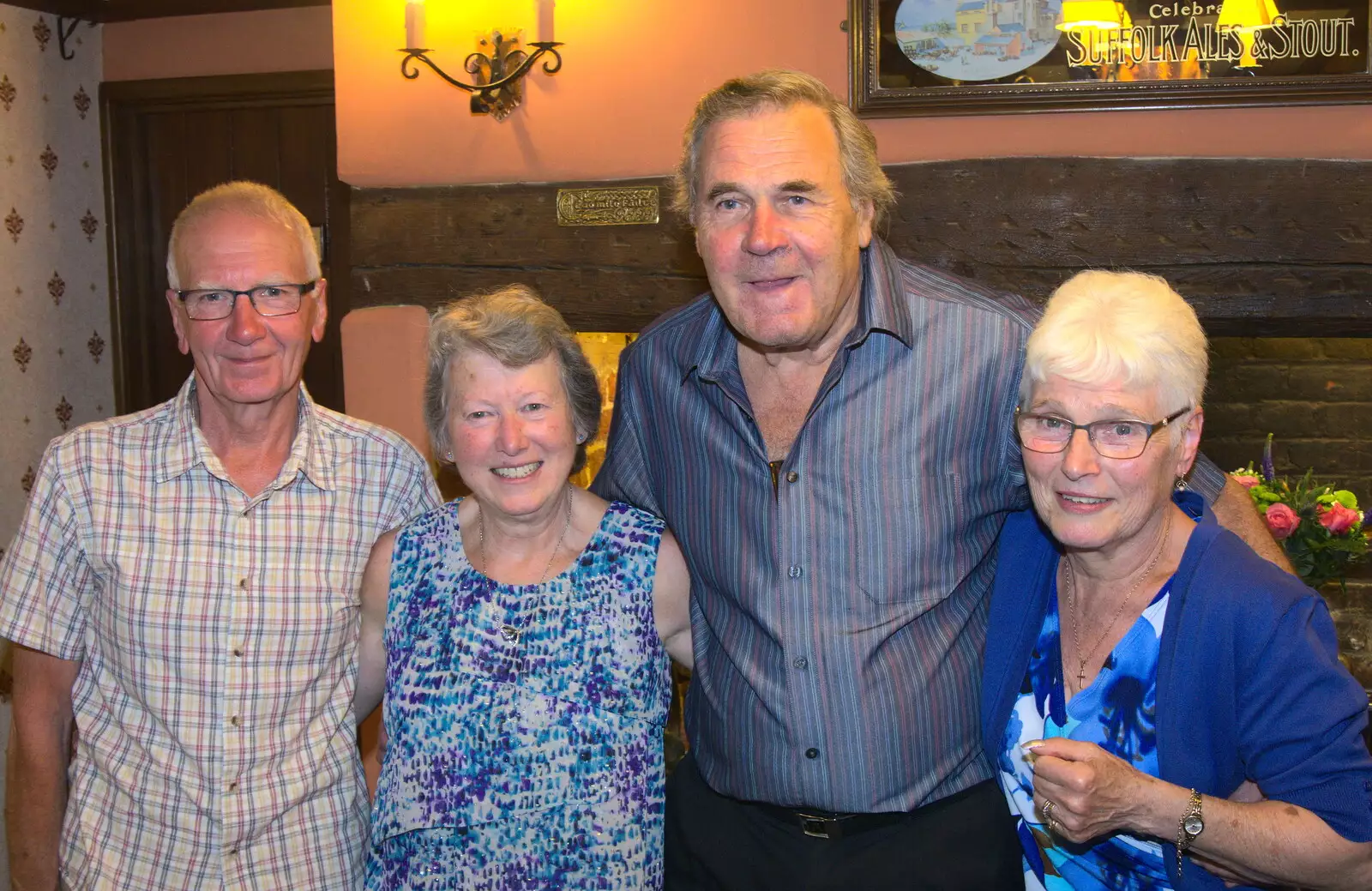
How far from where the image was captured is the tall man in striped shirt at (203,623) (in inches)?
77.2

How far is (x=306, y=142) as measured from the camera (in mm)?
4652

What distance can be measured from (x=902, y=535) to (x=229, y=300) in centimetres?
120

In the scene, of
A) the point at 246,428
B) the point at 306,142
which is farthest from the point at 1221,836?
the point at 306,142

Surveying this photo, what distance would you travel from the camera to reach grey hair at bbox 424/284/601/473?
1.95 metres

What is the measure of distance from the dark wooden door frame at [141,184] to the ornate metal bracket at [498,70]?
1.34 meters

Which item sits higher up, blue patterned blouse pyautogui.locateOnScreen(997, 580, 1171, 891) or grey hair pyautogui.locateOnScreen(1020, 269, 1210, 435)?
grey hair pyautogui.locateOnScreen(1020, 269, 1210, 435)

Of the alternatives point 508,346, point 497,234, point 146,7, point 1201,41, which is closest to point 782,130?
point 508,346

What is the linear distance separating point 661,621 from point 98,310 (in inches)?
149

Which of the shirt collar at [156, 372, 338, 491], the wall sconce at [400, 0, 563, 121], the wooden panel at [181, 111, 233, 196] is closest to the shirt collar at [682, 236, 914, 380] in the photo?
the shirt collar at [156, 372, 338, 491]

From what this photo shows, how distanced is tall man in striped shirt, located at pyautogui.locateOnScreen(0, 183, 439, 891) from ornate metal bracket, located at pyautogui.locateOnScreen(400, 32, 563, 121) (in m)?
1.42

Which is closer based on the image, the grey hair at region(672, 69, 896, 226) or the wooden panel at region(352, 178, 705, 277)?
the grey hair at region(672, 69, 896, 226)

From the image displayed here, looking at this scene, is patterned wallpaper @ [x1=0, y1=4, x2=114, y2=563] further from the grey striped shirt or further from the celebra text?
the celebra text

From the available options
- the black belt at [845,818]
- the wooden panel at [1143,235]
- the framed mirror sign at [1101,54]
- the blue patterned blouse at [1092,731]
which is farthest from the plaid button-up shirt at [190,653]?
the framed mirror sign at [1101,54]

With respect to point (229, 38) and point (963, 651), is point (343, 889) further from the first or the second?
point (229, 38)
